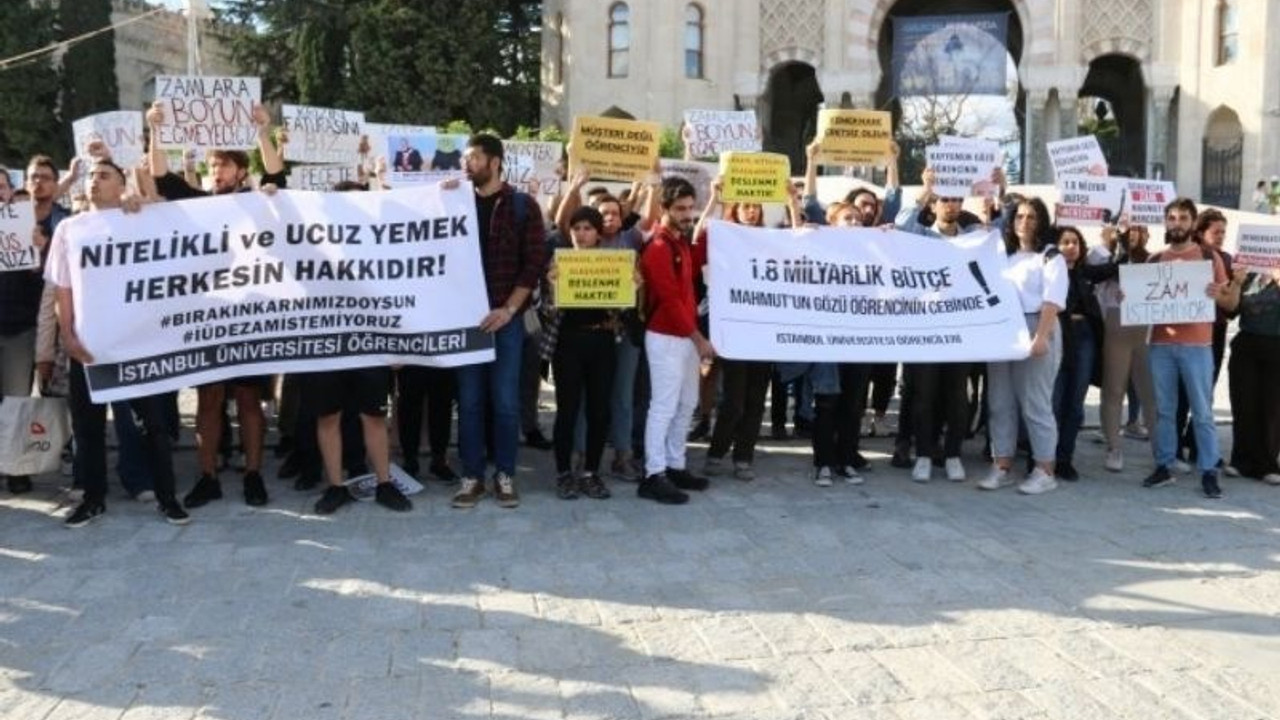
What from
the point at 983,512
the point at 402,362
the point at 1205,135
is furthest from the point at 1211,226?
the point at 1205,135

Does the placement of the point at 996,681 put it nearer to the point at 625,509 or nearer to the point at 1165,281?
the point at 625,509

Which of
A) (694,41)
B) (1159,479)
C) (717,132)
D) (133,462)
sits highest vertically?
(694,41)

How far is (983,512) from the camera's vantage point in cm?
708

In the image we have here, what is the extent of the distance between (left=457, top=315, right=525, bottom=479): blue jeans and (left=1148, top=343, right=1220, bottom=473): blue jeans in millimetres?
4643

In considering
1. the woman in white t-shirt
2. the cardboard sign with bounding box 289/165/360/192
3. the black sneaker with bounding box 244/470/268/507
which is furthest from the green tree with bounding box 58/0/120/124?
the woman in white t-shirt

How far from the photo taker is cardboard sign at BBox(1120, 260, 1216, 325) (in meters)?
7.82

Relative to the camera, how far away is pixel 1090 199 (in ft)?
29.4

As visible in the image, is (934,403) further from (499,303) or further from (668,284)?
(499,303)

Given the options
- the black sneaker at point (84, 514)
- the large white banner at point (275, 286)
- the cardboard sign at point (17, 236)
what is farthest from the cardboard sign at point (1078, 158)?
the cardboard sign at point (17, 236)

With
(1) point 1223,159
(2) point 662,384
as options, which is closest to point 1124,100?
(1) point 1223,159

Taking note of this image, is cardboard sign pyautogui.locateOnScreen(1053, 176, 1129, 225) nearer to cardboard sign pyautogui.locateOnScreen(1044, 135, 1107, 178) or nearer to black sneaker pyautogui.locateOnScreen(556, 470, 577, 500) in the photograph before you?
cardboard sign pyautogui.locateOnScreen(1044, 135, 1107, 178)

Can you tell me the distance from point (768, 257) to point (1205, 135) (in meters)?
31.6

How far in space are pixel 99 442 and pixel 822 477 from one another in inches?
188

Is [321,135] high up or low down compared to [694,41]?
down
